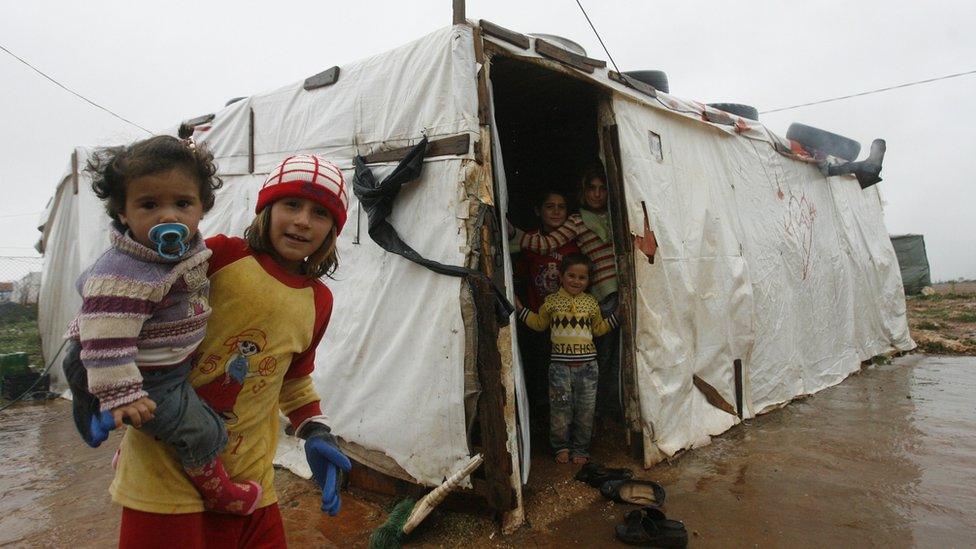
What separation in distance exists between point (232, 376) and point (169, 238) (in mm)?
397

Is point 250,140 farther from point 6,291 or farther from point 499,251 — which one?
point 6,291

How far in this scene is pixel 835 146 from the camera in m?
6.50

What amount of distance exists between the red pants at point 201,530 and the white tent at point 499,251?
1.36 m

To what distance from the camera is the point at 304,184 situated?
4.46 ft

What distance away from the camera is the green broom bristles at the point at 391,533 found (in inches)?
100

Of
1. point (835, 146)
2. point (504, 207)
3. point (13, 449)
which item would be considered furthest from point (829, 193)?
point (13, 449)

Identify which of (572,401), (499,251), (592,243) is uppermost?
(592,243)

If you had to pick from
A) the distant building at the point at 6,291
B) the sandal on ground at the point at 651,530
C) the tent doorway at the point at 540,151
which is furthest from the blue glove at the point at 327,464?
the distant building at the point at 6,291

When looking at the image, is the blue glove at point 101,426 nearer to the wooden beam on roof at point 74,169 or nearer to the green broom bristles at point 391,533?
the green broom bristles at point 391,533

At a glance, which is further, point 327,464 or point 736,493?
point 736,493

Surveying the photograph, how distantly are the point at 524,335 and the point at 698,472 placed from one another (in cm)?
189

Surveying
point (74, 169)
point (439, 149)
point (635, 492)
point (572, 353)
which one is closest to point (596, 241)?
point (572, 353)

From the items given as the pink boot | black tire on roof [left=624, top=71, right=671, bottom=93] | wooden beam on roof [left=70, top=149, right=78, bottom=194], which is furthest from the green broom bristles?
wooden beam on roof [left=70, top=149, right=78, bottom=194]

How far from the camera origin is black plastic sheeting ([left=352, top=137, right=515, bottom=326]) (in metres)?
2.74
